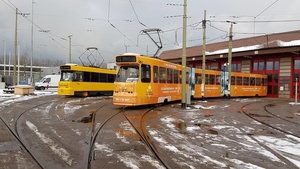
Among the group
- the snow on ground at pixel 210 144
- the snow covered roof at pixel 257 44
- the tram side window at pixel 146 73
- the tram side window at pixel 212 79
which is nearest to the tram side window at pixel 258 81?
the snow covered roof at pixel 257 44

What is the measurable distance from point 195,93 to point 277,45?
1618 centimetres

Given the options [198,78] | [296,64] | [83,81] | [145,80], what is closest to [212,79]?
[198,78]

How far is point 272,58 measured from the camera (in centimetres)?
3653

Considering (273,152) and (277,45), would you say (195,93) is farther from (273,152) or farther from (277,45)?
(273,152)

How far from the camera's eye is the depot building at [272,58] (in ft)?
111

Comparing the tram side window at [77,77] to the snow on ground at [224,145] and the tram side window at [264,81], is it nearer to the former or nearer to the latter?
the snow on ground at [224,145]

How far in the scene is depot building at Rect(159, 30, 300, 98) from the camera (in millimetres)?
33750

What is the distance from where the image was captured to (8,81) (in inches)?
2251

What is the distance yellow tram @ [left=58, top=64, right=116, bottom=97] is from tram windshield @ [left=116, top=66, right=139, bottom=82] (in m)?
10.6

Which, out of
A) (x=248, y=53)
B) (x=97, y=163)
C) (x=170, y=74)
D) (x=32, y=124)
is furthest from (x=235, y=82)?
(x=97, y=163)

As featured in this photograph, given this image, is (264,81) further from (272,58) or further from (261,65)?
(272,58)

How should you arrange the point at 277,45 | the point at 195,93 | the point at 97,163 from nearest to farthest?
the point at 97,163 < the point at 195,93 < the point at 277,45

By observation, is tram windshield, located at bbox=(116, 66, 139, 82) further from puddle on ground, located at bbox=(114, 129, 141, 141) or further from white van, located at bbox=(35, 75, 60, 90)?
white van, located at bbox=(35, 75, 60, 90)

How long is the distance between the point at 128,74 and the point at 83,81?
11702 millimetres
